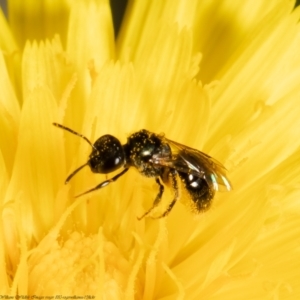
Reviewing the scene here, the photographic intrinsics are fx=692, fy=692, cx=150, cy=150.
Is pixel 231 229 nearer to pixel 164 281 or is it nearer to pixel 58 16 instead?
pixel 164 281

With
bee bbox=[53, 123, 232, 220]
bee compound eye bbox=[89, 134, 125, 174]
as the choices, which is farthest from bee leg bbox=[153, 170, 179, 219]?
bee compound eye bbox=[89, 134, 125, 174]

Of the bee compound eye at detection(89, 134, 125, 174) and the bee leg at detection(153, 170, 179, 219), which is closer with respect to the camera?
the bee compound eye at detection(89, 134, 125, 174)

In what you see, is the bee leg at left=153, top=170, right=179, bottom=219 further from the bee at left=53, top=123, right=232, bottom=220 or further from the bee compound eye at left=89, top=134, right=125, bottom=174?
the bee compound eye at left=89, top=134, right=125, bottom=174

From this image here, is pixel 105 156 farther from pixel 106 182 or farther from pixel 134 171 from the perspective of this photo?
pixel 134 171

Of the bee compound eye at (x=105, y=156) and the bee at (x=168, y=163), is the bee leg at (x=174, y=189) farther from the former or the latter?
the bee compound eye at (x=105, y=156)

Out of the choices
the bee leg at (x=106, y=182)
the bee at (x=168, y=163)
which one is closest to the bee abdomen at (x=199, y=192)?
the bee at (x=168, y=163)

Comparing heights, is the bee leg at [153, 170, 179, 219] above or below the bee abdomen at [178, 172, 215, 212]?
below

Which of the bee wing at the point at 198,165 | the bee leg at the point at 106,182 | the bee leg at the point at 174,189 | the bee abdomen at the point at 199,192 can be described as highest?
the bee wing at the point at 198,165

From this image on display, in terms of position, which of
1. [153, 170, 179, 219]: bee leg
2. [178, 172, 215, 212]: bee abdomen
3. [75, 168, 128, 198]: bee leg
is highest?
[178, 172, 215, 212]: bee abdomen
